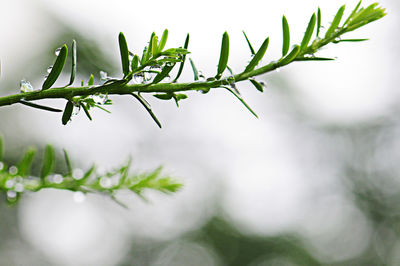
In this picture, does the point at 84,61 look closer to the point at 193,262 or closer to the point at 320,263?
the point at 193,262

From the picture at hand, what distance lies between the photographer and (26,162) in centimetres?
41

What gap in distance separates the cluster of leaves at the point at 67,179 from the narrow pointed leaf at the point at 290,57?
227 millimetres

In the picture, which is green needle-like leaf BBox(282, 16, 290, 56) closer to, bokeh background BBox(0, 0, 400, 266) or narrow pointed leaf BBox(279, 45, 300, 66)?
narrow pointed leaf BBox(279, 45, 300, 66)

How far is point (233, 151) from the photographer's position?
11.0 m

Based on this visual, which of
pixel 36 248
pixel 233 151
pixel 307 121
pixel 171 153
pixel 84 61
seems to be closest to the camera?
pixel 84 61

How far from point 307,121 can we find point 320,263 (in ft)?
12.7

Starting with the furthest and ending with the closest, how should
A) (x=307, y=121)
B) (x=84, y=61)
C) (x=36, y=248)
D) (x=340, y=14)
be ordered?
(x=307, y=121) → (x=36, y=248) → (x=84, y=61) → (x=340, y=14)

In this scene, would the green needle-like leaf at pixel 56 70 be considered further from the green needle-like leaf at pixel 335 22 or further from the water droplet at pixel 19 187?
the green needle-like leaf at pixel 335 22

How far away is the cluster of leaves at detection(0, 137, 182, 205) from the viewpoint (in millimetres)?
410

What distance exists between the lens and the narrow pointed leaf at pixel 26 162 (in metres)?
0.39

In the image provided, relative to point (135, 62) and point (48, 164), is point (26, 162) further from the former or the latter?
point (135, 62)

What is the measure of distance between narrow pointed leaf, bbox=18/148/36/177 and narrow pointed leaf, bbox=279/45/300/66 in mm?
264

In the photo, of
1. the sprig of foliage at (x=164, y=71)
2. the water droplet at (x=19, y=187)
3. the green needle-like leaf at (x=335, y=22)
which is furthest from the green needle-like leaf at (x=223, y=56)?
the water droplet at (x=19, y=187)

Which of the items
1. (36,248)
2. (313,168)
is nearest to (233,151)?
(313,168)
